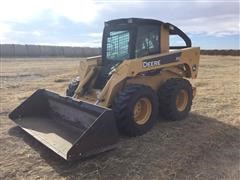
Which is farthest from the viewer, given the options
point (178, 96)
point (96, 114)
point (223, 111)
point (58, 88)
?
point (58, 88)

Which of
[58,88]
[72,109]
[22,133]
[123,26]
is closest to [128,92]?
[72,109]

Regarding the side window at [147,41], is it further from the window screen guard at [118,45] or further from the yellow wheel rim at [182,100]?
the yellow wheel rim at [182,100]

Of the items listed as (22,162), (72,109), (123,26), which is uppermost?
(123,26)

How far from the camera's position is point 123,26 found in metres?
7.24

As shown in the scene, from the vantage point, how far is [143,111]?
22.0 feet

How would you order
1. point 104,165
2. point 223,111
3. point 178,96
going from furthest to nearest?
point 223,111
point 178,96
point 104,165

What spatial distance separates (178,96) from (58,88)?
20.3 ft

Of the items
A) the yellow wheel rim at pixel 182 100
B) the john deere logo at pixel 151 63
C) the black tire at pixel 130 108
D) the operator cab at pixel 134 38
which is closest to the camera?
the black tire at pixel 130 108

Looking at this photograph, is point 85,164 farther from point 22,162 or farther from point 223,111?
point 223,111

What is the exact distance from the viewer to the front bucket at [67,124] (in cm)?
525

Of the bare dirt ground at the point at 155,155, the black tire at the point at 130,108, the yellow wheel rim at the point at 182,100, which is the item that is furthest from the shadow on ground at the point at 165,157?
the yellow wheel rim at the point at 182,100

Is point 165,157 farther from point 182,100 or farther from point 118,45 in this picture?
point 118,45

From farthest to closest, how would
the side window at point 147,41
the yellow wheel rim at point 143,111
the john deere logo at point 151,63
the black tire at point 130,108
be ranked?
1. the side window at point 147,41
2. the john deere logo at point 151,63
3. the yellow wheel rim at point 143,111
4. the black tire at point 130,108

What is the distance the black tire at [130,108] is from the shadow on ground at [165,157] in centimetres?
16
